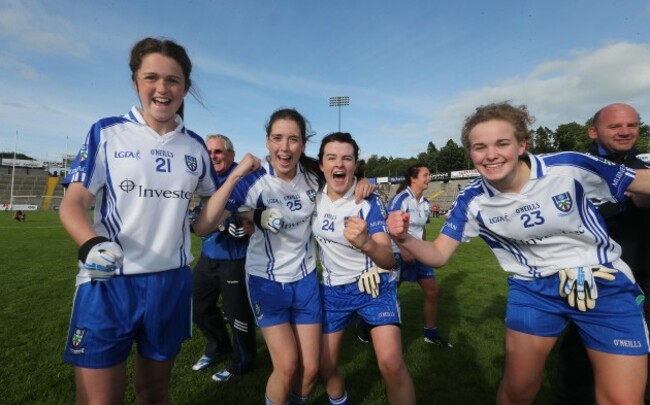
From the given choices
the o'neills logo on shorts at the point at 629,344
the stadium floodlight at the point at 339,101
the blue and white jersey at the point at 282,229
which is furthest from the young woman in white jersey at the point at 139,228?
the stadium floodlight at the point at 339,101

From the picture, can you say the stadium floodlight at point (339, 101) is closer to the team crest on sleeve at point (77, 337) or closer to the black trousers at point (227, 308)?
the black trousers at point (227, 308)

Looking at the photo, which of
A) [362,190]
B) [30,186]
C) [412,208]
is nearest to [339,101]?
[412,208]

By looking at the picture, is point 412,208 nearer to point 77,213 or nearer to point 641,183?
point 641,183

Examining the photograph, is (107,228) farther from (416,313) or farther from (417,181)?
(416,313)

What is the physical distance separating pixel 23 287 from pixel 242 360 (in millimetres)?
6191

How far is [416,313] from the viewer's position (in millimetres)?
6383

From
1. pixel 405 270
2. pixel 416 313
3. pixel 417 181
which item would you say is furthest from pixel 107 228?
pixel 416 313

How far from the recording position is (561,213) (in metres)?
2.44

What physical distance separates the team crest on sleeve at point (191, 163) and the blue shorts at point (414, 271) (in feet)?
11.9

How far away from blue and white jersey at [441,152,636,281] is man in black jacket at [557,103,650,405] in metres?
0.78

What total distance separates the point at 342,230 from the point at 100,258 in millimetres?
1904

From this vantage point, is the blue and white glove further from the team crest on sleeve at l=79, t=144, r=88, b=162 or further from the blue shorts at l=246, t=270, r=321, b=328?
the blue shorts at l=246, t=270, r=321, b=328

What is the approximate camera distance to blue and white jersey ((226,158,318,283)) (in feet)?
10.1

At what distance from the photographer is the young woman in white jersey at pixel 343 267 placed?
3.01 meters
